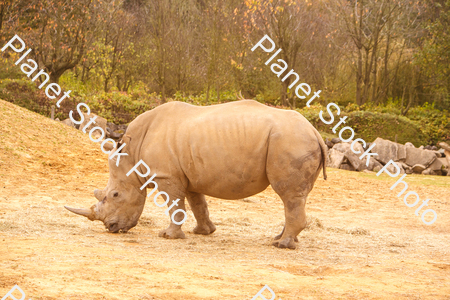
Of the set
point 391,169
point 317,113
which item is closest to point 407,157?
point 391,169

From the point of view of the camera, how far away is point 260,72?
28234mm

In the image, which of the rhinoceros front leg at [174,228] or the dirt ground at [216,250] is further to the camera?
the rhinoceros front leg at [174,228]

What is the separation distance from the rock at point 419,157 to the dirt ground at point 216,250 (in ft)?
21.7

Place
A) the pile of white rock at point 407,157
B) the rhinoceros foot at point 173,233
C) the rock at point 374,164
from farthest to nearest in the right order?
the pile of white rock at point 407,157 < the rock at point 374,164 < the rhinoceros foot at point 173,233

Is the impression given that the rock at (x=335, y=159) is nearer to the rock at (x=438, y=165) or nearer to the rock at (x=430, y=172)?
the rock at (x=430, y=172)

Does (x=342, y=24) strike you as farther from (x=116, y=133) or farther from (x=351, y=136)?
(x=116, y=133)

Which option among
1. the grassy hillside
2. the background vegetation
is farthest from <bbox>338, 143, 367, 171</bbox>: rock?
the background vegetation

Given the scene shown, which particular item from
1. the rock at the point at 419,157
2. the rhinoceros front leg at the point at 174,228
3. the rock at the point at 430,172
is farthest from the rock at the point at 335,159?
the rhinoceros front leg at the point at 174,228

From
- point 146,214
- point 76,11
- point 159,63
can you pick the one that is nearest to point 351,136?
point 159,63

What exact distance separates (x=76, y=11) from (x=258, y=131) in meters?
16.1

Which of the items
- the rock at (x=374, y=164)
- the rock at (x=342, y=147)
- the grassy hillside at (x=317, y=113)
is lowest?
the rock at (x=374, y=164)

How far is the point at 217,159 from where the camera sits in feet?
22.8

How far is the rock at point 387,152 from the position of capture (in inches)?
750

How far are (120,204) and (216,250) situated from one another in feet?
4.98
